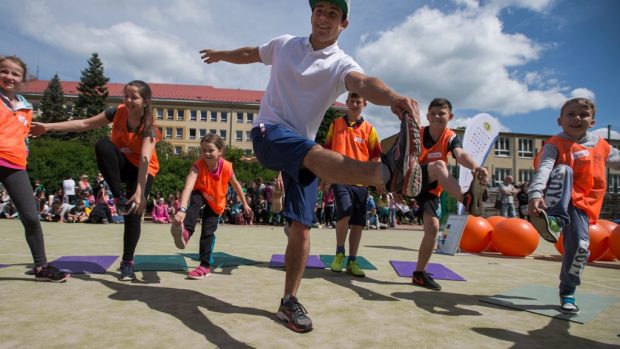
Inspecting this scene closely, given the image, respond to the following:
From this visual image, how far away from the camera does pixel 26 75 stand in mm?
4066

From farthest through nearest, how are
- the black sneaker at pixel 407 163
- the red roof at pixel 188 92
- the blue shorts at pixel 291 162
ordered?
the red roof at pixel 188 92 < the blue shorts at pixel 291 162 < the black sneaker at pixel 407 163

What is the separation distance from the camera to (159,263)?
4871 mm

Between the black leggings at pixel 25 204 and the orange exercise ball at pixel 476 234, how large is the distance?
7.17 metres

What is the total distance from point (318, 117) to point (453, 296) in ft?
7.22

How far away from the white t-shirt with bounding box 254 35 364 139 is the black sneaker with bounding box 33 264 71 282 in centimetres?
248

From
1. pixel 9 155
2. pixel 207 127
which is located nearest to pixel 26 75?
pixel 9 155

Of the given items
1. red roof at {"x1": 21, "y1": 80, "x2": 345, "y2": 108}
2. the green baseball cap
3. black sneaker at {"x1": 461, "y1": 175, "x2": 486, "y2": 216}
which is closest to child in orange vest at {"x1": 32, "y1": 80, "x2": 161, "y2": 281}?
the green baseball cap

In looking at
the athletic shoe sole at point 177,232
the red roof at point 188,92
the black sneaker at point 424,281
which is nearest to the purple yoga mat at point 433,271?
the black sneaker at point 424,281

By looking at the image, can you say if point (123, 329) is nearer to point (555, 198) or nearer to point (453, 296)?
point (453, 296)

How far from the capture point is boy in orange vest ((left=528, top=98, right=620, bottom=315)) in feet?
10.9

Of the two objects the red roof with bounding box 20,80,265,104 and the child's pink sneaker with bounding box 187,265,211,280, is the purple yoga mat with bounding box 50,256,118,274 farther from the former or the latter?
the red roof with bounding box 20,80,265,104

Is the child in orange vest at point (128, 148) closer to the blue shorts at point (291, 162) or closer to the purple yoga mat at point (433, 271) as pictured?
the blue shorts at point (291, 162)

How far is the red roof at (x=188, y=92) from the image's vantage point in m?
77.3

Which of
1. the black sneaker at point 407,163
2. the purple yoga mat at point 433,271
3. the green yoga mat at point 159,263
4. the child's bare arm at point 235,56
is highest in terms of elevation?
the child's bare arm at point 235,56
